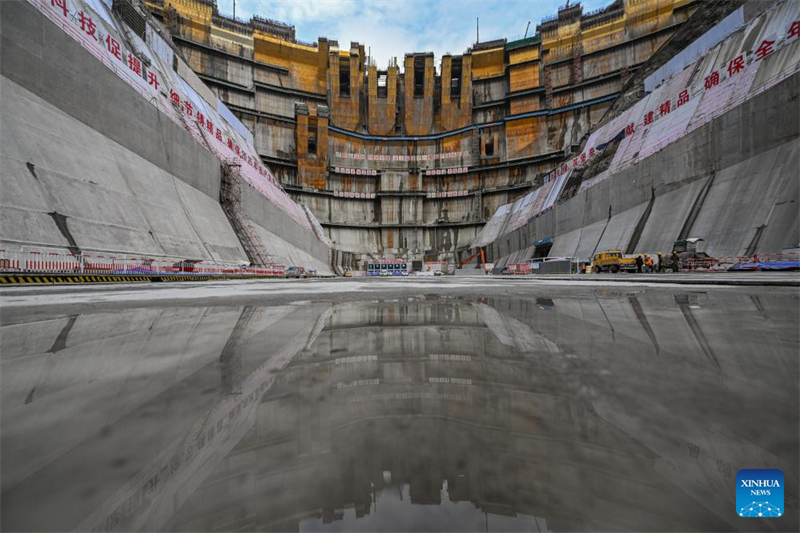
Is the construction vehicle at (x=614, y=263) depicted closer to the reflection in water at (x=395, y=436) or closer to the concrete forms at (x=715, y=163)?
the concrete forms at (x=715, y=163)

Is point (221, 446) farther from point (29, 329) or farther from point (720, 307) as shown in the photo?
point (720, 307)

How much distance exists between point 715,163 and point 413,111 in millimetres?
40617

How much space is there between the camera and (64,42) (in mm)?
11703

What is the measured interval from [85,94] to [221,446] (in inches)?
687

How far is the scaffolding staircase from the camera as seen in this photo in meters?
20.1

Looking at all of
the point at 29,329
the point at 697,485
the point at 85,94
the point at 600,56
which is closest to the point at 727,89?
the point at 697,485

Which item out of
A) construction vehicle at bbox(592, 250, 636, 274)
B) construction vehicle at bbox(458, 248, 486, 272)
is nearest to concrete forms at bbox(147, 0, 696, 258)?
construction vehicle at bbox(458, 248, 486, 272)

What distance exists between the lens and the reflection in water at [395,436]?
2.14ft

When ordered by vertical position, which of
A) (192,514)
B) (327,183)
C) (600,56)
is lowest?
(192,514)

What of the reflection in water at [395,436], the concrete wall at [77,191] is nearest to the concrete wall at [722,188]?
the reflection in water at [395,436]

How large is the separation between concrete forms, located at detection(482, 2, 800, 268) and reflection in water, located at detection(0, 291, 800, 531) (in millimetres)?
17518

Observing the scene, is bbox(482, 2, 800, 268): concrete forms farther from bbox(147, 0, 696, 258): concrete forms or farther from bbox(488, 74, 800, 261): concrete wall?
bbox(147, 0, 696, 258): concrete forms

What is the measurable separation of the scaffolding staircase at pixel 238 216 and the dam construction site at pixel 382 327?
162 mm

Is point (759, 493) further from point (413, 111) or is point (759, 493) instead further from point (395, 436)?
point (413, 111)
